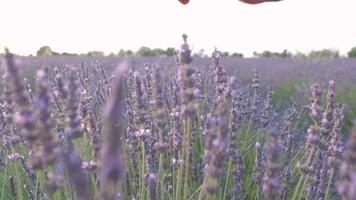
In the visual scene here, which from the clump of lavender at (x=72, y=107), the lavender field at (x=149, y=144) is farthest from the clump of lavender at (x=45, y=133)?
the clump of lavender at (x=72, y=107)

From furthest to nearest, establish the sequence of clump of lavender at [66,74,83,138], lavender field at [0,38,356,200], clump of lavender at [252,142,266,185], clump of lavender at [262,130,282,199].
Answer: clump of lavender at [252,142,266,185]
clump of lavender at [66,74,83,138]
clump of lavender at [262,130,282,199]
lavender field at [0,38,356,200]

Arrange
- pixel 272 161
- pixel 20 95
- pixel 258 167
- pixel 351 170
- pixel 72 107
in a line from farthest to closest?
pixel 258 167 → pixel 72 107 → pixel 272 161 → pixel 20 95 → pixel 351 170

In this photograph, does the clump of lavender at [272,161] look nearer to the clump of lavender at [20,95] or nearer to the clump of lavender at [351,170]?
the clump of lavender at [351,170]

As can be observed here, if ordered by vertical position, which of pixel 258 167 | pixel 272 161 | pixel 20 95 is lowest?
pixel 258 167

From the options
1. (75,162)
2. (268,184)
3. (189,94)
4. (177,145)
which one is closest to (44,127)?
(75,162)

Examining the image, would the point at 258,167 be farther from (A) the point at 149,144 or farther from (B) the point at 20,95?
(B) the point at 20,95

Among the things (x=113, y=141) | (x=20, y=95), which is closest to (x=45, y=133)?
(x=20, y=95)

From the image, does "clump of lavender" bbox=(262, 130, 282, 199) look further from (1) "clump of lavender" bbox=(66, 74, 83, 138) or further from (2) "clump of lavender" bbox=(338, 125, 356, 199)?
(1) "clump of lavender" bbox=(66, 74, 83, 138)

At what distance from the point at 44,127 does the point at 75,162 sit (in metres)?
0.17

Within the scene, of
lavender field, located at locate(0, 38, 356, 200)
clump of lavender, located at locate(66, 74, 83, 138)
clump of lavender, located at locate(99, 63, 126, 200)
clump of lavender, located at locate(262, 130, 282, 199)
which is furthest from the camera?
clump of lavender, located at locate(66, 74, 83, 138)

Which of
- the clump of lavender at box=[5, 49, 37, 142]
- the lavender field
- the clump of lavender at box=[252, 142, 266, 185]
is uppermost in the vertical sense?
the clump of lavender at box=[5, 49, 37, 142]

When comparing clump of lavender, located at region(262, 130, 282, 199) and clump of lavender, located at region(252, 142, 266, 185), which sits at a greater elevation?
clump of lavender, located at region(262, 130, 282, 199)

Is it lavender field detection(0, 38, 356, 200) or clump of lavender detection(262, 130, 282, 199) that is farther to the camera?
clump of lavender detection(262, 130, 282, 199)

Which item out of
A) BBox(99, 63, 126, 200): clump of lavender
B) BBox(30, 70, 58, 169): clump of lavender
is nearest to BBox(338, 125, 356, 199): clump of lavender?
BBox(99, 63, 126, 200): clump of lavender
